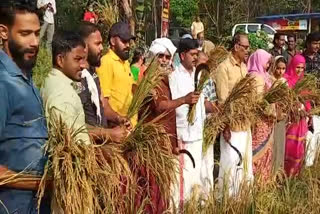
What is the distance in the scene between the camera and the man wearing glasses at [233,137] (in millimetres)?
3969

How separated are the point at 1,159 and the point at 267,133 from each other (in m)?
2.91

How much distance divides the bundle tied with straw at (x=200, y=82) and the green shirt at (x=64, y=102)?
1.34 m

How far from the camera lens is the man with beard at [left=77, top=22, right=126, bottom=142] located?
3.12m

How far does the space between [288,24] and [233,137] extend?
52.2ft

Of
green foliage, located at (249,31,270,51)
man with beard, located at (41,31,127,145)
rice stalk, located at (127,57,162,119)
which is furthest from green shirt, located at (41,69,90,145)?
green foliage, located at (249,31,270,51)

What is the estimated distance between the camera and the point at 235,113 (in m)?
4.23

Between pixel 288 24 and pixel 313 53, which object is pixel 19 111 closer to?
pixel 313 53

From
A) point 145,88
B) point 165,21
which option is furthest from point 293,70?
point 145,88

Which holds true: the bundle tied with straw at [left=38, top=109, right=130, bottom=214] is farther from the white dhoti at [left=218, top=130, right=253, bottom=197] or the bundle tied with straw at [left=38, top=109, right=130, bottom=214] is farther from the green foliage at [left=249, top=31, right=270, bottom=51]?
the green foliage at [left=249, top=31, right=270, bottom=51]

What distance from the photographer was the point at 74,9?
15.2 metres

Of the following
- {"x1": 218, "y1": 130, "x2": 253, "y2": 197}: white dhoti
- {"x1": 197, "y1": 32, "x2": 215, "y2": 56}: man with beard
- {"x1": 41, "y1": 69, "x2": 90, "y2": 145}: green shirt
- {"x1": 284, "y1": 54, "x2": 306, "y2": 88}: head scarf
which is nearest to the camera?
{"x1": 41, "y1": 69, "x2": 90, "y2": 145}: green shirt

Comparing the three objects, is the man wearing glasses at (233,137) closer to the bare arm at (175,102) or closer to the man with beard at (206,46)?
the man with beard at (206,46)

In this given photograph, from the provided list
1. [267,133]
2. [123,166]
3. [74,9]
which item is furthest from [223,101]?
[74,9]

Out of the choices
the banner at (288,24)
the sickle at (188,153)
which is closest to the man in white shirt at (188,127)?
the sickle at (188,153)
